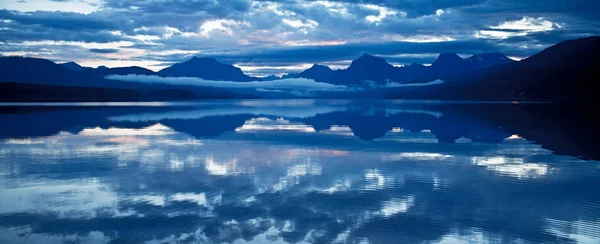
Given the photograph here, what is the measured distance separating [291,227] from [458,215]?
5.42 m

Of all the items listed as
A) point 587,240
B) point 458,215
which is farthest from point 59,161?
A: point 587,240

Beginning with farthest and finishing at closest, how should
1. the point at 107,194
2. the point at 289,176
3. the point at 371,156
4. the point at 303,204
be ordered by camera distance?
the point at 371,156 < the point at 289,176 < the point at 107,194 < the point at 303,204

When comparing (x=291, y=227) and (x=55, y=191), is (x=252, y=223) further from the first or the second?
(x=55, y=191)

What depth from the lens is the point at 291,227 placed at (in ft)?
46.4

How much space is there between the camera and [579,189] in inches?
765

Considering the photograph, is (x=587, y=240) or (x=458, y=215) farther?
(x=458, y=215)

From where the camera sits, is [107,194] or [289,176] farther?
[289,176]

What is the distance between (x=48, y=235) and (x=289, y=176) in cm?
1076

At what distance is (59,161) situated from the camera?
26234 millimetres

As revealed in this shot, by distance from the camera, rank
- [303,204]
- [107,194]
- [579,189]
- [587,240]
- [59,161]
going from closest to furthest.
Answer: [587,240] → [303,204] → [107,194] → [579,189] → [59,161]

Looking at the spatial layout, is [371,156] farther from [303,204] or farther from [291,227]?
[291,227]

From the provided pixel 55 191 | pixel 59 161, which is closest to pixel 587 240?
pixel 55 191

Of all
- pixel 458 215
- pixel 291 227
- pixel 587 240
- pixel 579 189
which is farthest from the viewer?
pixel 579 189

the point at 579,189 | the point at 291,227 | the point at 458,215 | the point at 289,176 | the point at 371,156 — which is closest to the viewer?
the point at 291,227
